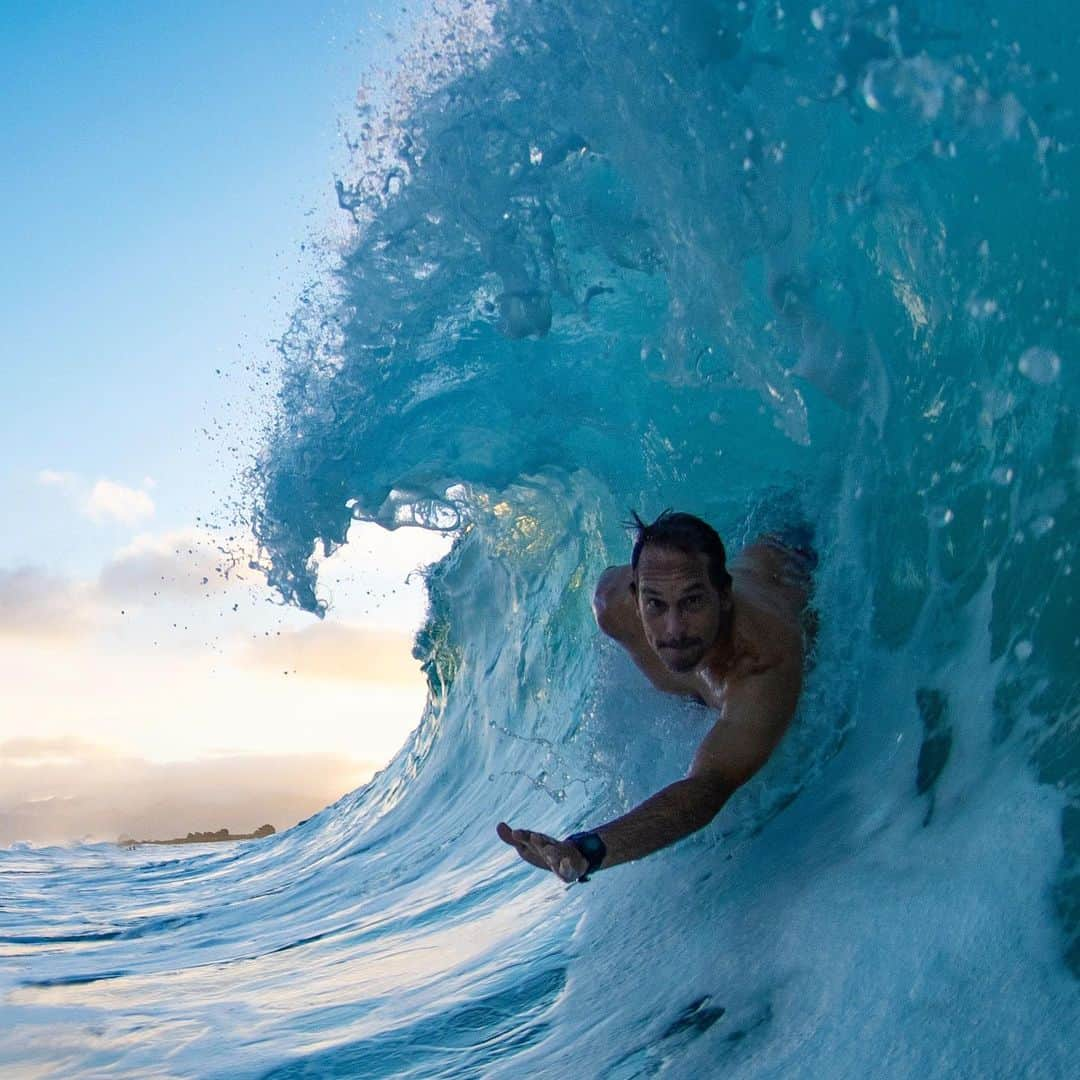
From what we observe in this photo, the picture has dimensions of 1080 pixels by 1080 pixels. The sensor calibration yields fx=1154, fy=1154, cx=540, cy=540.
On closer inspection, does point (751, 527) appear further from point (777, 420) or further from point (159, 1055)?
point (159, 1055)

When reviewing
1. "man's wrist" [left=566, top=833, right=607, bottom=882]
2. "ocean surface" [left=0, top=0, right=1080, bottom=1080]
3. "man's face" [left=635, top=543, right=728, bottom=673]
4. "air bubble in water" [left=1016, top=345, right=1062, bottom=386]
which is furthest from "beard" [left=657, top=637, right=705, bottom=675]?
"air bubble in water" [left=1016, top=345, right=1062, bottom=386]

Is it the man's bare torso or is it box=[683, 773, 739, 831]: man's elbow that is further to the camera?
the man's bare torso

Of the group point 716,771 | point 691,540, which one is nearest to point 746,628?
point 691,540

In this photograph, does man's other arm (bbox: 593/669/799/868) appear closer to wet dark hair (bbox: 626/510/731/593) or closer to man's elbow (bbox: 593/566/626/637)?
wet dark hair (bbox: 626/510/731/593)

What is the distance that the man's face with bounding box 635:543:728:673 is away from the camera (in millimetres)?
3385

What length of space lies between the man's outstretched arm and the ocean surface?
325 mm

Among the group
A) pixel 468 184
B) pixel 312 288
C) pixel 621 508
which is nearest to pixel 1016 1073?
pixel 468 184

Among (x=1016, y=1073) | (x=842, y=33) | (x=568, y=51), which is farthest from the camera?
Result: (x=568, y=51)

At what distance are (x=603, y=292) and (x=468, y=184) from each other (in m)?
0.92

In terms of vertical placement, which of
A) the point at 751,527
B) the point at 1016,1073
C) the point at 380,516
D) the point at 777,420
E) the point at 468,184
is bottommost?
the point at 1016,1073

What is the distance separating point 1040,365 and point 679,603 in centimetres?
121

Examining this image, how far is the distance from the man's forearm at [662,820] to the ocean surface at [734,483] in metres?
0.33

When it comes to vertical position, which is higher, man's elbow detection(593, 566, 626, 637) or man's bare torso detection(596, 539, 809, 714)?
man's elbow detection(593, 566, 626, 637)

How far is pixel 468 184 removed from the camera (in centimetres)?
545
